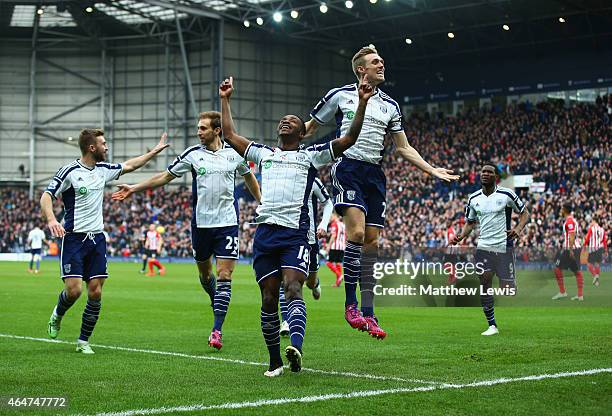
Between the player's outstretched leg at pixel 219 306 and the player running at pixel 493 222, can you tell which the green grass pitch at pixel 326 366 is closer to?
the player's outstretched leg at pixel 219 306

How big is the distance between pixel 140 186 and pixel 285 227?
124 inches

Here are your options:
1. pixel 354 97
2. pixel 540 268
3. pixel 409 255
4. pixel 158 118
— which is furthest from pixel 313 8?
pixel 354 97

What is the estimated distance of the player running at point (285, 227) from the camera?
9.13 m

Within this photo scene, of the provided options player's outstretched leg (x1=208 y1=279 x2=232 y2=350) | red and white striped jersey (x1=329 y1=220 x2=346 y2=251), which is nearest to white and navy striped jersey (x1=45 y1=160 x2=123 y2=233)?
player's outstretched leg (x1=208 y1=279 x2=232 y2=350)

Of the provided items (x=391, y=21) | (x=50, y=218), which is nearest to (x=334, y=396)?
(x=50, y=218)

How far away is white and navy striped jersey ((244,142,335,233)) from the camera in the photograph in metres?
9.23

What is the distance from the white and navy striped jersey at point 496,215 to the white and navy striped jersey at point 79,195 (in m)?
6.33

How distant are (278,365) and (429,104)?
54.5 m

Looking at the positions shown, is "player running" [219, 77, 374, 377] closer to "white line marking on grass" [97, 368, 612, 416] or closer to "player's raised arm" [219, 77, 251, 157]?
"player's raised arm" [219, 77, 251, 157]

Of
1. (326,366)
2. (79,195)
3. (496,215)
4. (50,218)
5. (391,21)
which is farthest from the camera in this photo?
(391,21)

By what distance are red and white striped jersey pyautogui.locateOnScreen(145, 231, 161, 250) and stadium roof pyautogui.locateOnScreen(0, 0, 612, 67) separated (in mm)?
18034

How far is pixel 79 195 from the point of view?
11.8 m

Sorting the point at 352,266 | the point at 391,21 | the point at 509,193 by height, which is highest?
the point at 391,21

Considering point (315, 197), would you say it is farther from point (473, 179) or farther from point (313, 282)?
point (473, 179)
